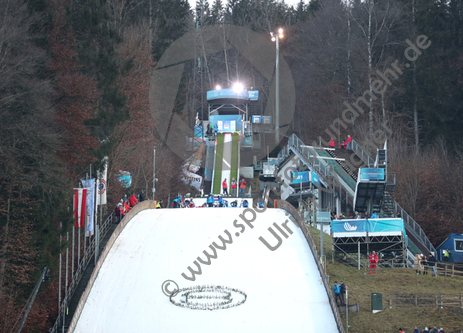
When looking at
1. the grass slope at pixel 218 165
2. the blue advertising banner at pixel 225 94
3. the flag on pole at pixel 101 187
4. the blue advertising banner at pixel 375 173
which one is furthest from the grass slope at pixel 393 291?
the blue advertising banner at pixel 225 94

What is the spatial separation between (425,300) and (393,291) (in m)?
1.47

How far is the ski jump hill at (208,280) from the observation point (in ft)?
56.2

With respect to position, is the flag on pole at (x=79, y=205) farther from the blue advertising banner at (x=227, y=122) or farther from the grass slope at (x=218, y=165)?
the blue advertising banner at (x=227, y=122)

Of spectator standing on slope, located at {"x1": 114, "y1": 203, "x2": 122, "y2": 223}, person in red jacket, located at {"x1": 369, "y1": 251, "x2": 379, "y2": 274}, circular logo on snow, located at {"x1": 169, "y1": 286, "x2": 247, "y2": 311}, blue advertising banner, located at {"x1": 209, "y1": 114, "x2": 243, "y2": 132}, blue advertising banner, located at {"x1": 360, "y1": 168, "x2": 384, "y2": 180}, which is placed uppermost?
blue advertising banner, located at {"x1": 209, "y1": 114, "x2": 243, "y2": 132}

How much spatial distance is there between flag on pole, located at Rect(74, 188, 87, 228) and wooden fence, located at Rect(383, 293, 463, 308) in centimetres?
1237

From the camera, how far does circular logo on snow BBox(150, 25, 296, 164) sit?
1948 inches

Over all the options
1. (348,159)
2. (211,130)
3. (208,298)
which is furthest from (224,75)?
(208,298)

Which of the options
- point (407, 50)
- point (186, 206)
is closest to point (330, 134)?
point (407, 50)

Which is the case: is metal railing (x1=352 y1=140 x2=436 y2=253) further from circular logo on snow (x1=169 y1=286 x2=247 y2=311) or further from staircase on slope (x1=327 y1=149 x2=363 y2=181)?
circular logo on snow (x1=169 y1=286 x2=247 y2=311)

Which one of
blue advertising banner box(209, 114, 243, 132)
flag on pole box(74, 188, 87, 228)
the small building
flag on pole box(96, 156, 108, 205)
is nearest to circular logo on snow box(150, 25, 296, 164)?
blue advertising banner box(209, 114, 243, 132)

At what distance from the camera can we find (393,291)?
66.8ft

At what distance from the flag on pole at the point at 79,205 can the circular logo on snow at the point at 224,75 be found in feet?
82.9

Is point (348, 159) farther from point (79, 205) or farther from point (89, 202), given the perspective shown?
point (79, 205)

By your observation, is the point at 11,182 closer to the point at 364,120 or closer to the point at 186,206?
the point at 186,206
